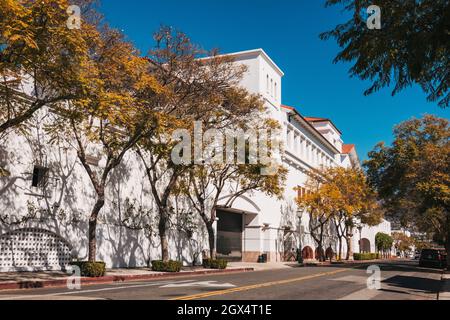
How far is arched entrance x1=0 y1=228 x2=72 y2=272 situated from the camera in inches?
719

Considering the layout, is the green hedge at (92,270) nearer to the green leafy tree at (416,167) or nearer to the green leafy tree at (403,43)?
the green leafy tree at (403,43)

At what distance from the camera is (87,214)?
2250 centimetres

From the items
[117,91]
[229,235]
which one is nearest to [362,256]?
[229,235]

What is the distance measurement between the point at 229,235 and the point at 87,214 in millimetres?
19399

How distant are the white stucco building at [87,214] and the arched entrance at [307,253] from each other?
800 cm

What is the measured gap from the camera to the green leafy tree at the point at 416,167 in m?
32.0

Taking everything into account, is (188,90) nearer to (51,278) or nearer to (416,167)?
(51,278)

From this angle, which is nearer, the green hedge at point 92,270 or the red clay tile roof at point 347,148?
the green hedge at point 92,270

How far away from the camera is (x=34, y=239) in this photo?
19531 millimetres

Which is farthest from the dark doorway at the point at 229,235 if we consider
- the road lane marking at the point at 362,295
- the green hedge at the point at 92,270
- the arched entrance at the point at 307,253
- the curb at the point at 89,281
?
the road lane marking at the point at 362,295

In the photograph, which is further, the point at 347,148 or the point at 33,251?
the point at 347,148

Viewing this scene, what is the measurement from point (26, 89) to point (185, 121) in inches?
266
